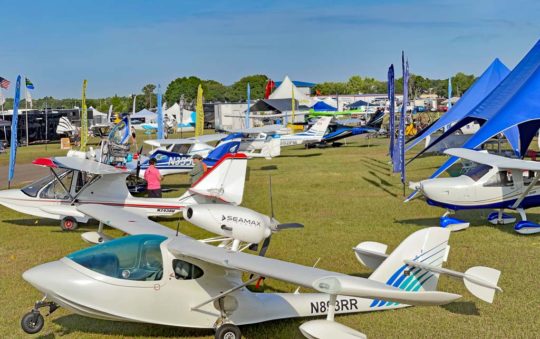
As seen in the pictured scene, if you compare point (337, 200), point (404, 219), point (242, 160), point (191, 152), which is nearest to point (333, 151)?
point (191, 152)

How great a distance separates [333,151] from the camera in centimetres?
4019

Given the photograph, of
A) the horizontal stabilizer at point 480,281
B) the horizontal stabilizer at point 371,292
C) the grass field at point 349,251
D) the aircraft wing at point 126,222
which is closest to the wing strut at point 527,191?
the grass field at point 349,251

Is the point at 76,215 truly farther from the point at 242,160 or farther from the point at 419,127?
the point at 419,127

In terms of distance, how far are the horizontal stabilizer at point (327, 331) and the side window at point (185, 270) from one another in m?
2.03

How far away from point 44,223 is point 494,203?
1152 cm

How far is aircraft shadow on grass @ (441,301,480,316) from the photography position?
8680 millimetres

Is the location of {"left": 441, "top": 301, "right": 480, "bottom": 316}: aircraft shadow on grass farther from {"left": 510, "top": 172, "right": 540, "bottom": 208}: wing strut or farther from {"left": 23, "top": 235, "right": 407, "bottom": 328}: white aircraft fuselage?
{"left": 510, "top": 172, "right": 540, "bottom": 208}: wing strut

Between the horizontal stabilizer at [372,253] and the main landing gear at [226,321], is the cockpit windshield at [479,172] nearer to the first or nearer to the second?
the horizontal stabilizer at [372,253]

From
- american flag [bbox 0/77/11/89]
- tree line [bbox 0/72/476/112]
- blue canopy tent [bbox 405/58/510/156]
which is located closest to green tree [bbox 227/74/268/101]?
tree line [bbox 0/72/476/112]

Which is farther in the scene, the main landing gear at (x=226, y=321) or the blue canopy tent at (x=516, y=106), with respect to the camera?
the blue canopy tent at (x=516, y=106)

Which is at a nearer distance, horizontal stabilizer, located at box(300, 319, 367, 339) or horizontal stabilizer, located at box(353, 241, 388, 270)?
horizontal stabilizer, located at box(300, 319, 367, 339)

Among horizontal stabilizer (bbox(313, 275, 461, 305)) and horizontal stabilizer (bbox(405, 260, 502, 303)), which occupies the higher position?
horizontal stabilizer (bbox(313, 275, 461, 305))

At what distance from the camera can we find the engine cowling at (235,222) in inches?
316

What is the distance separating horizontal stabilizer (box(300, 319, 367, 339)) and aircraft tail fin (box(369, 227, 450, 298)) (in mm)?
2252
